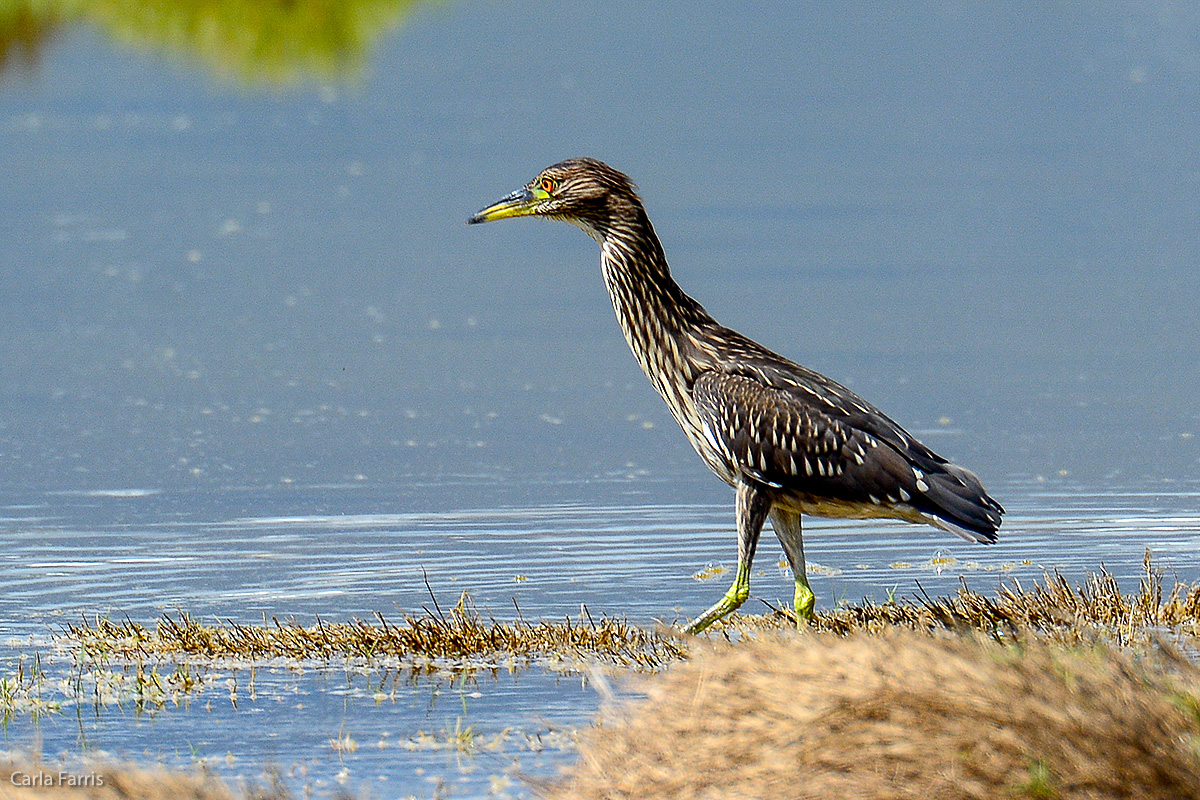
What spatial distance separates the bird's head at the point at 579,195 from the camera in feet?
34.4

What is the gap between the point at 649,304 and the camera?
10.4 m

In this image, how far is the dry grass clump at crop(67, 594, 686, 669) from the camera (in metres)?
9.58

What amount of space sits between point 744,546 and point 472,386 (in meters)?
9.58

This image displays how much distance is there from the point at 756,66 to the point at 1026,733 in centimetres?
7944

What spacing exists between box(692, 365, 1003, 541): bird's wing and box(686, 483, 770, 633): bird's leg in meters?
0.09

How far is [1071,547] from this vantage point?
39.7ft

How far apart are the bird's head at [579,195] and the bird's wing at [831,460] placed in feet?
3.09

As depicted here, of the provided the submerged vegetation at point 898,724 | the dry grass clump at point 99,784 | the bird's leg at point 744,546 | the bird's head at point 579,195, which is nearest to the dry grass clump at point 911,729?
the submerged vegetation at point 898,724

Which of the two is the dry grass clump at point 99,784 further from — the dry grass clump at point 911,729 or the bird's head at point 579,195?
the bird's head at point 579,195

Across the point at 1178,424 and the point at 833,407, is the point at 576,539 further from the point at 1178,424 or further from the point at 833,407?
the point at 1178,424

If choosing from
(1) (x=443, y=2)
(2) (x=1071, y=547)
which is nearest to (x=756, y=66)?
(1) (x=443, y=2)

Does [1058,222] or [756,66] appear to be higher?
[756,66]

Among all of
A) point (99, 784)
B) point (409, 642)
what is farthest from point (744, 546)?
point (99, 784)

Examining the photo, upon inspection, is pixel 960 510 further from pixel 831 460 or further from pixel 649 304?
pixel 649 304
